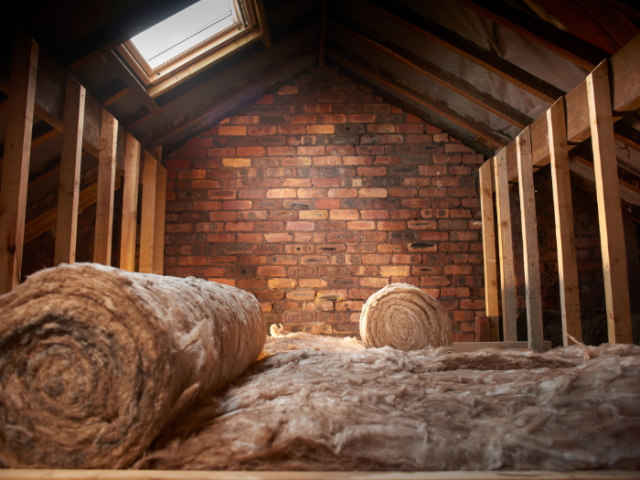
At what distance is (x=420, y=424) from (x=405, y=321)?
4.28ft

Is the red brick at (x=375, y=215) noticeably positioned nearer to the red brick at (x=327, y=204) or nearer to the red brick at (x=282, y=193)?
the red brick at (x=327, y=204)

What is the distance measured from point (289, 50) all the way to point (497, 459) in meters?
3.29

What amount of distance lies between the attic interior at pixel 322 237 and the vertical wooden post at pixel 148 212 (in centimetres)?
2

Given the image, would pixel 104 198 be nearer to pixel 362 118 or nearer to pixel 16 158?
pixel 16 158

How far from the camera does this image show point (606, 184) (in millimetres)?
1910

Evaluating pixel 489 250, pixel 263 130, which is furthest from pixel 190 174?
pixel 489 250

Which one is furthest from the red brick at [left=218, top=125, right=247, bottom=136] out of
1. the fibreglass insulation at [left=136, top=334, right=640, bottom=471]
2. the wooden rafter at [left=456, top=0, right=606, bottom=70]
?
the fibreglass insulation at [left=136, top=334, right=640, bottom=471]

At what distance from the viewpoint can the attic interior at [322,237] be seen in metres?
0.87

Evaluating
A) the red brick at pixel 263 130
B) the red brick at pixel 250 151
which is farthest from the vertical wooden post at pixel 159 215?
the red brick at pixel 263 130

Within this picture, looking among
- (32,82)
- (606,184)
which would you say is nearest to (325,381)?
(606,184)

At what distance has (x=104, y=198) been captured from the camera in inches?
95.9

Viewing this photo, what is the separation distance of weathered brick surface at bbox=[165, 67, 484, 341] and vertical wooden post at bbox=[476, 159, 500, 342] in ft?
0.41

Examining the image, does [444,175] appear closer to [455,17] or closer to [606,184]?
[455,17]

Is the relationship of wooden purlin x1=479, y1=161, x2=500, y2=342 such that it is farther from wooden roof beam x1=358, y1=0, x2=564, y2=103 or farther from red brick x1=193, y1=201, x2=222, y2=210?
red brick x1=193, y1=201, x2=222, y2=210
